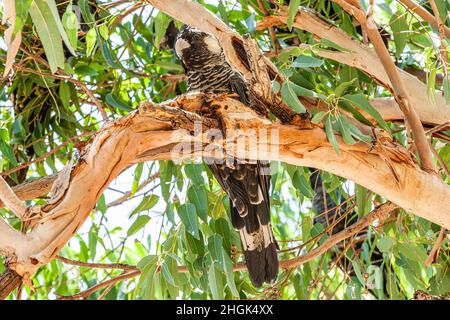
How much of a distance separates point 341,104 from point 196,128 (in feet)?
1.18

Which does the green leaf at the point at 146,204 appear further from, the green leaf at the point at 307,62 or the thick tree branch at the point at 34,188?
the green leaf at the point at 307,62

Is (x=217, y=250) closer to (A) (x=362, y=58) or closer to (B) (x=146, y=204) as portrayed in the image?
(B) (x=146, y=204)

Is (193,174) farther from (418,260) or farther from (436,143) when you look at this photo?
(436,143)

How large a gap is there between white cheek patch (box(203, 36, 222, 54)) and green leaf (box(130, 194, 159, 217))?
2.06 ft

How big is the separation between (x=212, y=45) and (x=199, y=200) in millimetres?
715

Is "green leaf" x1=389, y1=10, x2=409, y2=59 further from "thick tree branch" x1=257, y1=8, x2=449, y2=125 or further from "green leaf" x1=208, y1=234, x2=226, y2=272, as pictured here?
"green leaf" x1=208, y1=234, x2=226, y2=272

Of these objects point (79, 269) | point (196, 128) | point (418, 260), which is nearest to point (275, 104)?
point (196, 128)

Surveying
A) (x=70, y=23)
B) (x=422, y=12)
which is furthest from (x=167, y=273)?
(x=422, y=12)

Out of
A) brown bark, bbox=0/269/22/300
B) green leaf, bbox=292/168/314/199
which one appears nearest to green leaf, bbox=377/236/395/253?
green leaf, bbox=292/168/314/199

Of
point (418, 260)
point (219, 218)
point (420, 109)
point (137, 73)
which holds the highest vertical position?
point (137, 73)

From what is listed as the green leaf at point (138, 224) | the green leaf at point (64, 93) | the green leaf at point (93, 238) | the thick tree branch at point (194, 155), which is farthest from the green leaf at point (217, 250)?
the green leaf at point (64, 93)

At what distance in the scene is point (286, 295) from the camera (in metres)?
2.92

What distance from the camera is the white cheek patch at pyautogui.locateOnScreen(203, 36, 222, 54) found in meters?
2.34

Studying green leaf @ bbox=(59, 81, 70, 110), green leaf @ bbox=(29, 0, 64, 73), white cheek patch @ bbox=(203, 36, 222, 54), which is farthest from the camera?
white cheek patch @ bbox=(203, 36, 222, 54)
